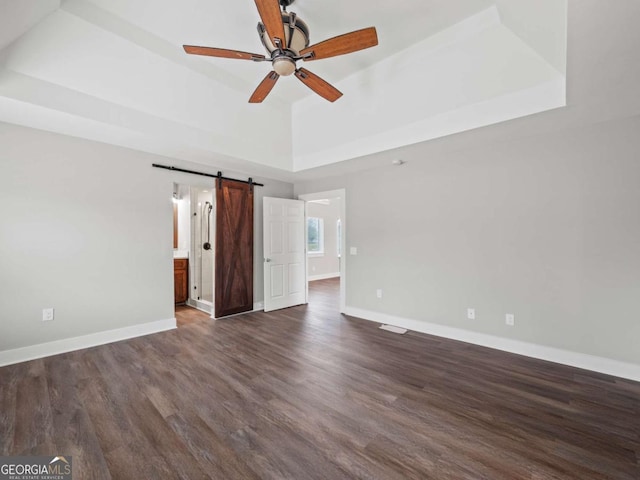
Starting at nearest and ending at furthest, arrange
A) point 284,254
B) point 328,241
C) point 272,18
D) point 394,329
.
A: 1. point 272,18
2. point 394,329
3. point 284,254
4. point 328,241

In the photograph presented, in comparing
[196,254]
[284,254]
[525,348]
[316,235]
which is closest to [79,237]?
[196,254]

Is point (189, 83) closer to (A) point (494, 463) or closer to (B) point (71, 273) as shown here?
(B) point (71, 273)

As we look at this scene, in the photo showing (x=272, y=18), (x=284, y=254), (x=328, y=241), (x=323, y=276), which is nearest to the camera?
(x=272, y=18)

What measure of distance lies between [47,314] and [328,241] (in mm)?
7039

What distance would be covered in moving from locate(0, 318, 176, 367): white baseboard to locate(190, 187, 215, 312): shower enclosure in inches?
56.0

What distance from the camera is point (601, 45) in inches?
67.9

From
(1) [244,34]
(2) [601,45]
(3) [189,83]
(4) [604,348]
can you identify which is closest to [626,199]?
(4) [604,348]

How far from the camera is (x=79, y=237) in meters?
3.26

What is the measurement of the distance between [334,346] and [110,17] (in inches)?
155

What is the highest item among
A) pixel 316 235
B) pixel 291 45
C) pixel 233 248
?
pixel 291 45

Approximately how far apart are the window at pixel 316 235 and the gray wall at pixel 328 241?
0.14 meters

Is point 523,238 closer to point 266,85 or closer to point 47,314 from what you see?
point 266,85
